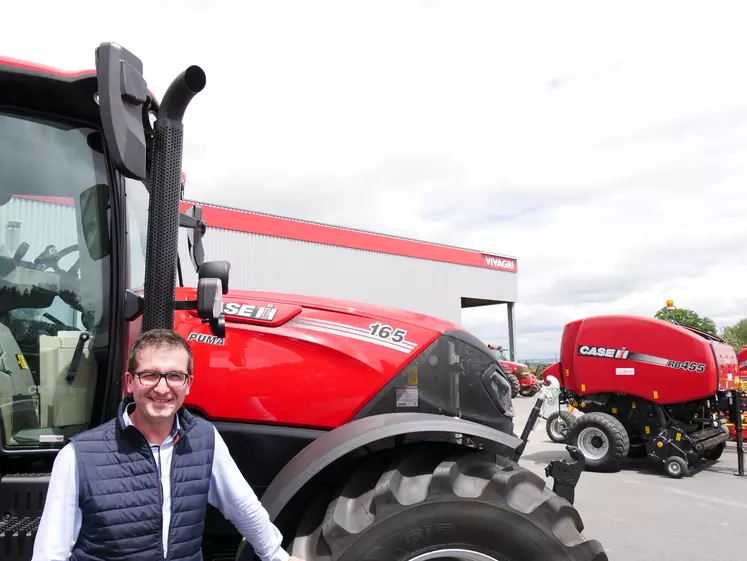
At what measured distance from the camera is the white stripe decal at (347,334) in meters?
2.76

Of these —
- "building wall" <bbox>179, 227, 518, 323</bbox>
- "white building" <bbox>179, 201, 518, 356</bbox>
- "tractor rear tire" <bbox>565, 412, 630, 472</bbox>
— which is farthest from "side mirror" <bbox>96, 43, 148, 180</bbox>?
"building wall" <bbox>179, 227, 518, 323</bbox>

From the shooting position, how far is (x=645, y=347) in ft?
26.5

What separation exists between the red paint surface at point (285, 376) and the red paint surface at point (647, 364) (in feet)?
21.1

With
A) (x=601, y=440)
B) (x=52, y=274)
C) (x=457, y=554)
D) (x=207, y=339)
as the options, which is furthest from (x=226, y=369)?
(x=601, y=440)

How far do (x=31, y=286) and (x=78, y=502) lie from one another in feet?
3.95

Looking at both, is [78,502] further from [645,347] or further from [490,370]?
[645,347]

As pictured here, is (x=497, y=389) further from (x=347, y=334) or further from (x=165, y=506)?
(x=165, y=506)

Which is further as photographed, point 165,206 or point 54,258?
point 54,258

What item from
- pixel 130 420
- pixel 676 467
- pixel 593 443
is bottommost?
pixel 676 467

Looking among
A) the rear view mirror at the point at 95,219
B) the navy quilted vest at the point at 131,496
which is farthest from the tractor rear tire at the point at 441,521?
the rear view mirror at the point at 95,219

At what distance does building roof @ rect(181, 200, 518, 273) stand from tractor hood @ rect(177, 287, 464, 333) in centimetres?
1273

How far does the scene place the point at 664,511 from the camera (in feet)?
19.4

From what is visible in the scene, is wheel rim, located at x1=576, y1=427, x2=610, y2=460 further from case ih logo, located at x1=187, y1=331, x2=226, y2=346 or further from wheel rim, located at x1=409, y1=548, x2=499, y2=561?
case ih logo, located at x1=187, y1=331, x2=226, y2=346

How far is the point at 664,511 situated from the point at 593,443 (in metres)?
2.10
